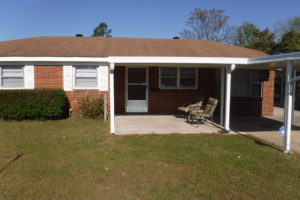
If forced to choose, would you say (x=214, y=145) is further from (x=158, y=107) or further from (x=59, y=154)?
(x=158, y=107)

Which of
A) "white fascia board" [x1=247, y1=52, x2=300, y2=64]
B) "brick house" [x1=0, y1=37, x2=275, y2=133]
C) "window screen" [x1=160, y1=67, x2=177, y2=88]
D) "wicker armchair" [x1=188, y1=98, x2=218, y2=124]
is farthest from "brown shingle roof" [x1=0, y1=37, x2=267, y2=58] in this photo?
Answer: "white fascia board" [x1=247, y1=52, x2=300, y2=64]

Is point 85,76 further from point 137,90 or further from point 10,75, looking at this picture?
point 10,75

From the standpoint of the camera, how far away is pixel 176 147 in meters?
5.40

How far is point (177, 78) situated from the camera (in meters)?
10.2

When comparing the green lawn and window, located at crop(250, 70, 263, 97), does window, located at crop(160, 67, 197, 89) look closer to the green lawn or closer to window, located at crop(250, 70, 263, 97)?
window, located at crop(250, 70, 263, 97)

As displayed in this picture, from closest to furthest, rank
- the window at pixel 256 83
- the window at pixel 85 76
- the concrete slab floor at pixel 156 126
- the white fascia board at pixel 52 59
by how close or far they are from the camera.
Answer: the concrete slab floor at pixel 156 126 → the white fascia board at pixel 52 59 → the window at pixel 85 76 → the window at pixel 256 83

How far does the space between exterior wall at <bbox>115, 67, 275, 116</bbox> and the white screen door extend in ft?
0.75

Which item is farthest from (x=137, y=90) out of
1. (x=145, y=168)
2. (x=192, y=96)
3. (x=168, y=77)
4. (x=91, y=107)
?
(x=145, y=168)

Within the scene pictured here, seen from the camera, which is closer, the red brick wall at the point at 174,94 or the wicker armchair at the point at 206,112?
the wicker armchair at the point at 206,112

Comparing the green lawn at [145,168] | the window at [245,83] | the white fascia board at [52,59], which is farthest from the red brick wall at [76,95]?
the window at [245,83]

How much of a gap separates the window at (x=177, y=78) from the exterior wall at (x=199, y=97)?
0.19 m

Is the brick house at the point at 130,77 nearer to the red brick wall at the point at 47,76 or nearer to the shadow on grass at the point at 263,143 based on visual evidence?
the red brick wall at the point at 47,76

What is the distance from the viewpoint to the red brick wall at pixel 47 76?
362 inches

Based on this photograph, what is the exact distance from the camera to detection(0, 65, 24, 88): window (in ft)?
30.1
